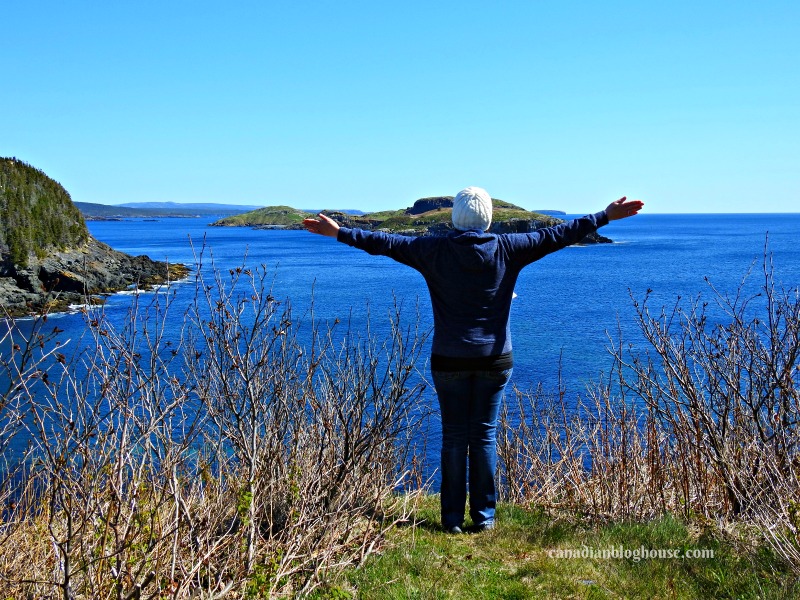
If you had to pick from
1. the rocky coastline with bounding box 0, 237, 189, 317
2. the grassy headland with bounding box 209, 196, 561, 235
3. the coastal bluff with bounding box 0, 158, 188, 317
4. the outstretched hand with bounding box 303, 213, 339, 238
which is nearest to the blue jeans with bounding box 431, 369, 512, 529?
the outstretched hand with bounding box 303, 213, 339, 238

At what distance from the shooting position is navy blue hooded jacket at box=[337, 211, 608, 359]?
4.32 meters

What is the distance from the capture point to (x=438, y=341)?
4457 millimetres

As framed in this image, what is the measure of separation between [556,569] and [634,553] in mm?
521

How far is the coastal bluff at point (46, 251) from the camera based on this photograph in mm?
39250

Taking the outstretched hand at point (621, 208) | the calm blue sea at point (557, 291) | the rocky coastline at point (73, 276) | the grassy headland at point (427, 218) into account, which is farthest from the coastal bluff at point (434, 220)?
the outstretched hand at point (621, 208)

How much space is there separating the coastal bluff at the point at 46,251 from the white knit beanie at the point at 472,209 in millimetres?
34722

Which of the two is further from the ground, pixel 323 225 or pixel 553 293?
pixel 323 225

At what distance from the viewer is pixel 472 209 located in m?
4.34

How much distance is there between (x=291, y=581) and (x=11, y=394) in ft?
5.75

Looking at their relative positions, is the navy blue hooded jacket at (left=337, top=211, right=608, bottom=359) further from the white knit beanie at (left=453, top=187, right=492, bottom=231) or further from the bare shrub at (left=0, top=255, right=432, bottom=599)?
the bare shrub at (left=0, top=255, right=432, bottom=599)

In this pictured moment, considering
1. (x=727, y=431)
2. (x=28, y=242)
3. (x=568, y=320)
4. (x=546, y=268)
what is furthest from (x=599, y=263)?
(x=727, y=431)

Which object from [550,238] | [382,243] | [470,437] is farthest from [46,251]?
[550,238]

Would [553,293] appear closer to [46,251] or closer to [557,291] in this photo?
[557,291]

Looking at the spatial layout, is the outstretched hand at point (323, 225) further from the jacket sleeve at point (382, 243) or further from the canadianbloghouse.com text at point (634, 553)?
the canadianbloghouse.com text at point (634, 553)
